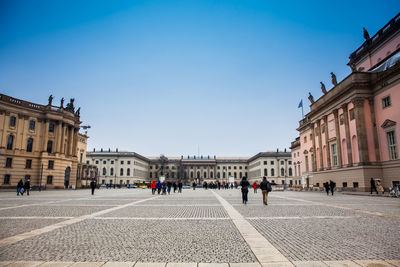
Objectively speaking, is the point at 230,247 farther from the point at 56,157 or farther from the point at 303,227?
the point at 56,157

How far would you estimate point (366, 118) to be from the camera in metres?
32.3

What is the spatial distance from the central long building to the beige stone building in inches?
1875

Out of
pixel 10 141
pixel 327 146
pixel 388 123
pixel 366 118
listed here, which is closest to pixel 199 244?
pixel 388 123

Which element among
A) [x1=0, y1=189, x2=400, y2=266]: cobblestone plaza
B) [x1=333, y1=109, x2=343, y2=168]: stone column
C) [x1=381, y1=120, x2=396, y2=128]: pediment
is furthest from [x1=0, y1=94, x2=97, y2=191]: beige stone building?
[x1=381, y1=120, x2=396, y2=128]: pediment

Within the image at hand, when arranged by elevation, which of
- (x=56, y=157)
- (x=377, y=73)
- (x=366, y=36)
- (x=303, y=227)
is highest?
(x=366, y=36)

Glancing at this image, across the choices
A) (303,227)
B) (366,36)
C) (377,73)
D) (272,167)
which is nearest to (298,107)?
(366,36)

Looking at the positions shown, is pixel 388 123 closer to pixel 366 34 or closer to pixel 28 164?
pixel 366 34

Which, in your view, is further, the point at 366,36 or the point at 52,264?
the point at 366,36

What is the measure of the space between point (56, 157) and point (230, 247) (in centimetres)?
5095

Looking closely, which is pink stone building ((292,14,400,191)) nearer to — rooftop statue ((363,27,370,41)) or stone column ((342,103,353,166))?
stone column ((342,103,353,166))

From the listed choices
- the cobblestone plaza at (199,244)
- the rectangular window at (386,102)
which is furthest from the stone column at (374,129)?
the cobblestone plaza at (199,244)

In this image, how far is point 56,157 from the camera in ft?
159

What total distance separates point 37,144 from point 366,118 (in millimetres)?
53039

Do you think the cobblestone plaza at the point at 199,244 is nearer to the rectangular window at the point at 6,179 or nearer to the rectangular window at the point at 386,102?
the rectangular window at the point at 386,102
